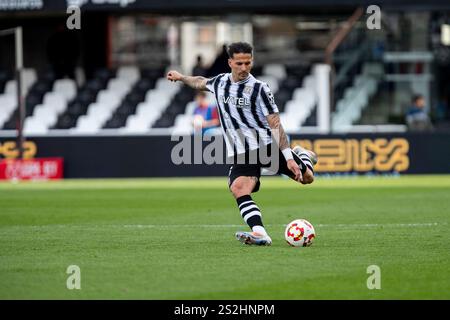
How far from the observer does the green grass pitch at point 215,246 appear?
8.88 meters

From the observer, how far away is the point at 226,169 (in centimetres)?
2642

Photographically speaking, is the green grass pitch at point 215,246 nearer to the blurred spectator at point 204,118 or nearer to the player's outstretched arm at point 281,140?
the player's outstretched arm at point 281,140

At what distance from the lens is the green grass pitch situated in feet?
29.1

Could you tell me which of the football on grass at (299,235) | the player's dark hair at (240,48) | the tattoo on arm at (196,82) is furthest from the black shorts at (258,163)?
the player's dark hair at (240,48)

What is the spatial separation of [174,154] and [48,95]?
7725 millimetres

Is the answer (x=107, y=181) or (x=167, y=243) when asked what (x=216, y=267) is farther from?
(x=107, y=181)

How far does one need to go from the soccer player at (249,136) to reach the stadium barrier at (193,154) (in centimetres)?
1362

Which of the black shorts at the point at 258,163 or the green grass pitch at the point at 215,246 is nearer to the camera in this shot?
the green grass pitch at the point at 215,246

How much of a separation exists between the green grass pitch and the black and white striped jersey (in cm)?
116

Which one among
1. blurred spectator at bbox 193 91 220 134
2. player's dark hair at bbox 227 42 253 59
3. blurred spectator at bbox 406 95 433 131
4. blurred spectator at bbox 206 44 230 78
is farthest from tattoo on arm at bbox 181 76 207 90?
blurred spectator at bbox 206 44 230 78
